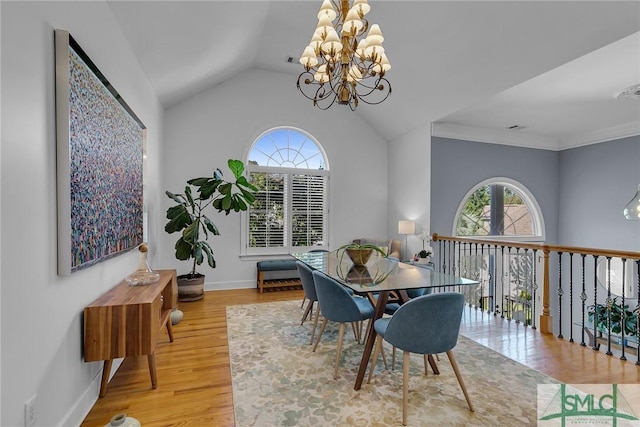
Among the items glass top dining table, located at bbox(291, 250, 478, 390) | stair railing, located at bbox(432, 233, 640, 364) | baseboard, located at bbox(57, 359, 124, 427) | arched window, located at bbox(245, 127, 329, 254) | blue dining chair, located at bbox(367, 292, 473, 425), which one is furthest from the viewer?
arched window, located at bbox(245, 127, 329, 254)

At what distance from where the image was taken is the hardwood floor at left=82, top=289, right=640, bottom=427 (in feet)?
6.71

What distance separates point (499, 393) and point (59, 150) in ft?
10.5

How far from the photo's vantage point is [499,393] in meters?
2.24

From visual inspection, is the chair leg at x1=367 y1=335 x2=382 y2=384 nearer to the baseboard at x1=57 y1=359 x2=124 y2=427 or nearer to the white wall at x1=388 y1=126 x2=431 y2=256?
the baseboard at x1=57 y1=359 x2=124 y2=427

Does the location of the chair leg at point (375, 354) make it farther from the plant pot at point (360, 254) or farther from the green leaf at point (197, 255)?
the green leaf at point (197, 255)

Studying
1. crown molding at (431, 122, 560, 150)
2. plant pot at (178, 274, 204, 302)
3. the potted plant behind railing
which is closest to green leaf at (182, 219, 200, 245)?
plant pot at (178, 274, 204, 302)

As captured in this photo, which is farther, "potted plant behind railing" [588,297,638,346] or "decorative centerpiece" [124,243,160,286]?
"potted plant behind railing" [588,297,638,346]

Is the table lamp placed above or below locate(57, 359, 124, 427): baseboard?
above

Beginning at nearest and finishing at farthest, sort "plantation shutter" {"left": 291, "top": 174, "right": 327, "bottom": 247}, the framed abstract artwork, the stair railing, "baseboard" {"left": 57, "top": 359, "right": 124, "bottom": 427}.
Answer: the framed abstract artwork
"baseboard" {"left": 57, "top": 359, "right": 124, "bottom": 427}
the stair railing
"plantation shutter" {"left": 291, "top": 174, "right": 327, "bottom": 247}

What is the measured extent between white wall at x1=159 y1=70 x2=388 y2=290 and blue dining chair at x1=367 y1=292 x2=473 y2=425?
3.96 metres

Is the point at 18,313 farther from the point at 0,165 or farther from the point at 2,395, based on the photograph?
the point at 0,165

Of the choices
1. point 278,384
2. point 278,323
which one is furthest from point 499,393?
point 278,323

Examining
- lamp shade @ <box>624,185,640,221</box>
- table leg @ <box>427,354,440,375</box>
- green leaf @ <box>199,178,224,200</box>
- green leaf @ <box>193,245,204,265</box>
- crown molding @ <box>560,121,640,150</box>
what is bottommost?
table leg @ <box>427,354,440,375</box>

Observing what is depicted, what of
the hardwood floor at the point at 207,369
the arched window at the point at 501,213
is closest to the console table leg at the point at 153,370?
the hardwood floor at the point at 207,369
